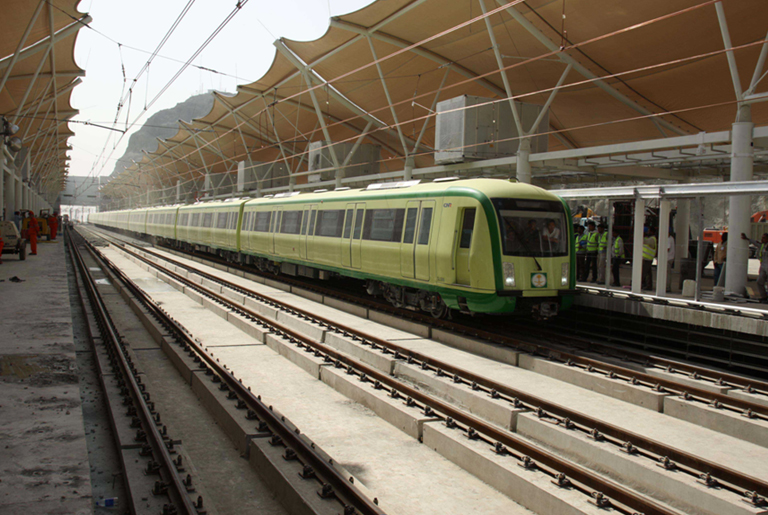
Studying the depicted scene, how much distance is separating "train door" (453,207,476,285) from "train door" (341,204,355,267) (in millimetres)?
4599

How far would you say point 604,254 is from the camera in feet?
43.4

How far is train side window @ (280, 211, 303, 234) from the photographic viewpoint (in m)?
19.0

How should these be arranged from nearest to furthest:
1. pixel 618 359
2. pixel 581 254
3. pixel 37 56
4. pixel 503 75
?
pixel 618 359 < pixel 581 254 < pixel 503 75 < pixel 37 56

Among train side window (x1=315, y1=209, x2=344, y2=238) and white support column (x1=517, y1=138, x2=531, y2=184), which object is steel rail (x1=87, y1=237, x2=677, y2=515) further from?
white support column (x1=517, y1=138, x2=531, y2=184)

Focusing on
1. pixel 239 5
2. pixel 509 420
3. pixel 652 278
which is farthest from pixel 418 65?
pixel 509 420

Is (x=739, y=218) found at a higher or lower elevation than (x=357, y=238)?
higher

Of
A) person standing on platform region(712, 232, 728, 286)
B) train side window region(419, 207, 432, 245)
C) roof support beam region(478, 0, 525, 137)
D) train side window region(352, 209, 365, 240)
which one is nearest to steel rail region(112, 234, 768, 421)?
train side window region(419, 207, 432, 245)

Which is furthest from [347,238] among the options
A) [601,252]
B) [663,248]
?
[663,248]

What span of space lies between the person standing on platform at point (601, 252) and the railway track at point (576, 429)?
3953mm

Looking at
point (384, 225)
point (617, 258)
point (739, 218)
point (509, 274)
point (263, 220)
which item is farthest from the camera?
point (263, 220)

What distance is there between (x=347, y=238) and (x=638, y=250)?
6.99 m

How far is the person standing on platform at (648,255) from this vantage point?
1177cm

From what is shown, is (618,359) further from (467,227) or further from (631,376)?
(467,227)

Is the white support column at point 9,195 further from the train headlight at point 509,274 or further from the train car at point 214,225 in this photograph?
the train headlight at point 509,274
